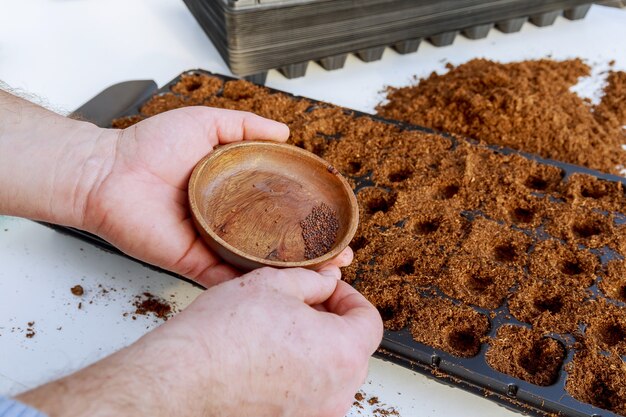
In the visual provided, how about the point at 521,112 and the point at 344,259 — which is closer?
the point at 344,259

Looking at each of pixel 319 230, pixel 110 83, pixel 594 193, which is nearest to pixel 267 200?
pixel 319 230

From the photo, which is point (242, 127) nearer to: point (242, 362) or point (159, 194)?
point (159, 194)

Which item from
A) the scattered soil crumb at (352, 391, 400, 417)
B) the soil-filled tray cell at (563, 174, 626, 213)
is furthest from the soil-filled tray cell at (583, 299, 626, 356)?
the scattered soil crumb at (352, 391, 400, 417)

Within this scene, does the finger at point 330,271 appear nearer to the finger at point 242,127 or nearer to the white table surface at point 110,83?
the white table surface at point 110,83

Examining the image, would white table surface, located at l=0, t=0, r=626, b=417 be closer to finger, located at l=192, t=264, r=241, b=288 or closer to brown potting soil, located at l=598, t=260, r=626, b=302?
finger, located at l=192, t=264, r=241, b=288

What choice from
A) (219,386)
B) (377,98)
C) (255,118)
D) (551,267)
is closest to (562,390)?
(551,267)

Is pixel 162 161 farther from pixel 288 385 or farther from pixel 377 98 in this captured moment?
pixel 377 98
